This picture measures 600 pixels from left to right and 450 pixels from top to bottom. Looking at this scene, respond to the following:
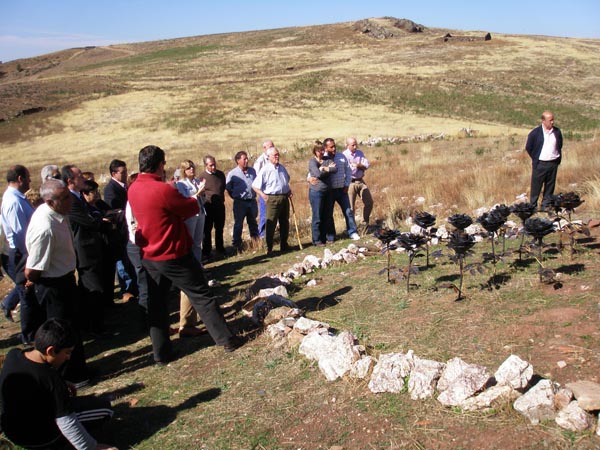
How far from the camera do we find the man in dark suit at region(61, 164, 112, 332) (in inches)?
242

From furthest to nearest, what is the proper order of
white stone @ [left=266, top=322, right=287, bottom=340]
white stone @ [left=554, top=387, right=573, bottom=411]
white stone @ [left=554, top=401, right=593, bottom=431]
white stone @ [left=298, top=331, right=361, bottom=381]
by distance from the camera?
white stone @ [left=266, top=322, right=287, bottom=340] < white stone @ [left=298, top=331, right=361, bottom=381] < white stone @ [left=554, top=387, right=573, bottom=411] < white stone @ [left=554, top=401, right=593, bottom=431]

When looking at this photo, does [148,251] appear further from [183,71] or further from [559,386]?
[183,71]

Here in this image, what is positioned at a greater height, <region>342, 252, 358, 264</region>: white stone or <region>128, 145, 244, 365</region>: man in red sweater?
<region>128, 145, 244, 365</region>: man in red sweater

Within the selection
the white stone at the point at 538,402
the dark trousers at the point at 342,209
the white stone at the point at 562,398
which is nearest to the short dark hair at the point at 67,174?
the dark trousers at the point at 342,209

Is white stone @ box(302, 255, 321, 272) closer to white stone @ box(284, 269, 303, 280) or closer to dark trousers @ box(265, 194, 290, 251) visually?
white stone @ box(284, 269, 303, 280)

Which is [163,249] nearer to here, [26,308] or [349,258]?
[26,308]

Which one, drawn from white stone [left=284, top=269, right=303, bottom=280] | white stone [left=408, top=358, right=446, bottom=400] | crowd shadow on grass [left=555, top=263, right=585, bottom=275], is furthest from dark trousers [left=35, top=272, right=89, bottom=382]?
crowd shadow on grass [left=555, top=263, right=585, bottom=275]

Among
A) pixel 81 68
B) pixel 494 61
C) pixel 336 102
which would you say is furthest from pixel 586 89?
pixel 81 68

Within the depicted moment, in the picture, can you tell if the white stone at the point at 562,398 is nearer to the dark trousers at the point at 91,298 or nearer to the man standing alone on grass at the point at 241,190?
the dark trousers at the point at 91,298

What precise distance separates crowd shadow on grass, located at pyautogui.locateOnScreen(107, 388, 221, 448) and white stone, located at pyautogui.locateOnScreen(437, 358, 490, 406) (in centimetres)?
182

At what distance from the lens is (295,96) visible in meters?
42.4

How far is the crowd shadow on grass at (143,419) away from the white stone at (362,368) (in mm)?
1134

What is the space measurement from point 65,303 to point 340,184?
4.96m

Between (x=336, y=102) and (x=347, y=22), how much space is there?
203ft
